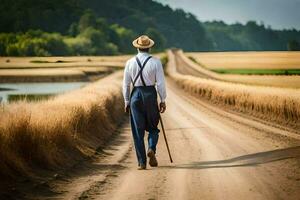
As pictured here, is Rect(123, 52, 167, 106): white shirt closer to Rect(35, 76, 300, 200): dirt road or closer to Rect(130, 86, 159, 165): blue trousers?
Rect(130, 86, 159, 165): blue trousers

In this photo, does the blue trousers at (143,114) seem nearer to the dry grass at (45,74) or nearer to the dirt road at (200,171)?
the dirt road at (200,171)

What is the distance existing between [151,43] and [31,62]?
105ft

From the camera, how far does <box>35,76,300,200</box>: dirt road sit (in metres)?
9.05

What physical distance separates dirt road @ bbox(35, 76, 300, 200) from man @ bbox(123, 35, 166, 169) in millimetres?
483

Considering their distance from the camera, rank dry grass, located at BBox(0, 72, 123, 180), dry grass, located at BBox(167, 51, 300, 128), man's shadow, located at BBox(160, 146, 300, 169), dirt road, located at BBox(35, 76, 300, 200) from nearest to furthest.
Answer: dirt road, located at BBox(35, 76, 300, 200)
dry grass, located at BBox(0, 72, 123, 180)
man's shadow, located at BBox(160, 146, 300, 169)
dry grass, located at BBox(167, 51, 300, 128)

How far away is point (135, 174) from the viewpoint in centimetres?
1097

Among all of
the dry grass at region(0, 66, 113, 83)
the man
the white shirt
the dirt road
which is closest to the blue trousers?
the man

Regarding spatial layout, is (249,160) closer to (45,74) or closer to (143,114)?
(143,114)

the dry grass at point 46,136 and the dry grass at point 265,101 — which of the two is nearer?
the dry grass at point 46,136

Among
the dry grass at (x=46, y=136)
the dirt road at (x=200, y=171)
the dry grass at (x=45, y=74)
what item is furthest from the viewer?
the dry grass at (x=45, y=74)

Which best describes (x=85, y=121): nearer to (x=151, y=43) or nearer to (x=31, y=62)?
(x=151, y=43)

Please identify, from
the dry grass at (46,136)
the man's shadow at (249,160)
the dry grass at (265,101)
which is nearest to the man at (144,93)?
the man's shadow at (249,160)

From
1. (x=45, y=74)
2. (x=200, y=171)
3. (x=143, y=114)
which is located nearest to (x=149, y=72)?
(x=143, y=114)

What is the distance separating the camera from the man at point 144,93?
11.9 metres
